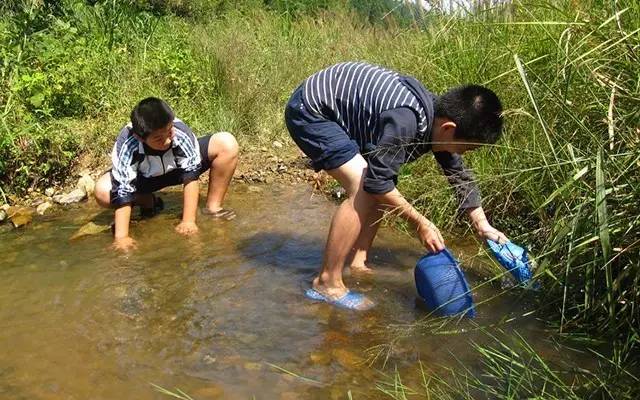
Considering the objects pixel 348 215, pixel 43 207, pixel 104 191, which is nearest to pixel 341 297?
pixel 348 215

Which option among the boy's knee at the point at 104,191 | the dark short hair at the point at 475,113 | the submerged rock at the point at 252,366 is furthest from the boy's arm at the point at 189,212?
the dark short hair at the point at 475,113

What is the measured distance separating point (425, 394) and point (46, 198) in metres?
3.41

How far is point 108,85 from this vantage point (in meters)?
5.68

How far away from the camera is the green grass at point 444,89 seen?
193 centimetres

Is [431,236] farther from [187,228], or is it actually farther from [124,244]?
[124,244]

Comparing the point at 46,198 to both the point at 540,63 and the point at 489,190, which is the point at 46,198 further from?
the point at 540,63

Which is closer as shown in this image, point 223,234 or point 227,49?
point 223,234

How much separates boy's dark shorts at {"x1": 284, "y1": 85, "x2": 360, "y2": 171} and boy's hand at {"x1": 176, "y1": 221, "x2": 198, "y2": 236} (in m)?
1.19

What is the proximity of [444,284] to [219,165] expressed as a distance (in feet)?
6.84

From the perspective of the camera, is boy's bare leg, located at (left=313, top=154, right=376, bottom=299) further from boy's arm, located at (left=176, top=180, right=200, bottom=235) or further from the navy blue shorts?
the navy blue shorts

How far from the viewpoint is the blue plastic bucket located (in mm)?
2676

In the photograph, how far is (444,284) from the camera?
106 inches

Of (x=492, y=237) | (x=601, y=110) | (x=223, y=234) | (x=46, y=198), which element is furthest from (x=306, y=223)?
(x=601, y=110)

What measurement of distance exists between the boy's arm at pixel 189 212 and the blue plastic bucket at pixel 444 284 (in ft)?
5.59
